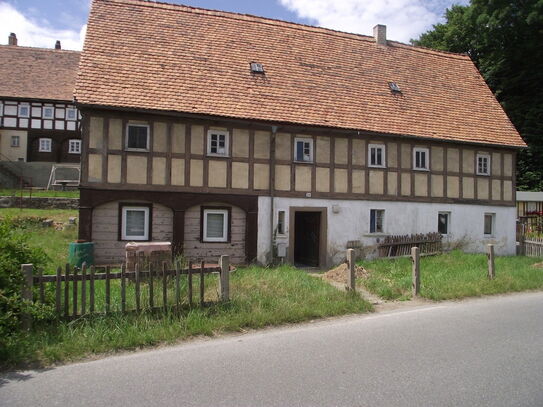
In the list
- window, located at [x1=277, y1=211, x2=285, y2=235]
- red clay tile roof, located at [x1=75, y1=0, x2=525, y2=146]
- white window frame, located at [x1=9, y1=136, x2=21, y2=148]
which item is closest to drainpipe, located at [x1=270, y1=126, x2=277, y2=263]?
window, located at [x1=277, y1=211, x2=285, y2=235]

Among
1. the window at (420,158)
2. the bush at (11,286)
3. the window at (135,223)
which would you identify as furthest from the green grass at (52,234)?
the window at (420,158)

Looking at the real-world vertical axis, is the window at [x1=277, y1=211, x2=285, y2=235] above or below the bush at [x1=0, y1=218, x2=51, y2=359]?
above

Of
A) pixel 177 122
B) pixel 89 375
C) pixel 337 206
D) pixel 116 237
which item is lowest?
pixel 89 375

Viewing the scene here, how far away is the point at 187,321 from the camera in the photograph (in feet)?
22.7

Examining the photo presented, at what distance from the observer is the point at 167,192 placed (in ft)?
45.5

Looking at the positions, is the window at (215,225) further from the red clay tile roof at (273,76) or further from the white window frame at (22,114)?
the white window frame at (22,114)

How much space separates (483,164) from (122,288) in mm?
16355

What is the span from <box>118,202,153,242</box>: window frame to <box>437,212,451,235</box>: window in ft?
36.2

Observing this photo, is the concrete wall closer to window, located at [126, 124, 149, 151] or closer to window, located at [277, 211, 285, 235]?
window, located at [277, 211, 285, 235]

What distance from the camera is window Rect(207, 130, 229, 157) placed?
1446cm

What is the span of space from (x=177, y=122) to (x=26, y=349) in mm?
9449

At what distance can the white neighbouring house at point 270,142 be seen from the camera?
13672mm

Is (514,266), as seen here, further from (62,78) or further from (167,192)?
(62,78)

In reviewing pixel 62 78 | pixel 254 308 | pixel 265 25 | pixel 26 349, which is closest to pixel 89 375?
pixel 26 349
